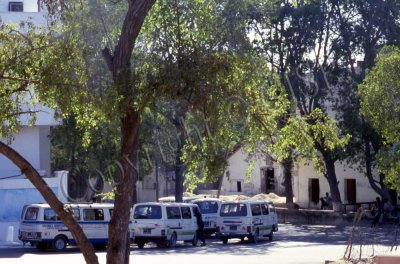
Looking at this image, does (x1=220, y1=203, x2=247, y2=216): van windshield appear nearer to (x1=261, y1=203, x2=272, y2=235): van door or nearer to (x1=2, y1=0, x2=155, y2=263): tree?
(x1=261, y1=203, x2=272, y2=235): van door

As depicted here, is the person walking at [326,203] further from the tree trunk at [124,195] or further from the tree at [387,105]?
the tree trunk at [124,195]

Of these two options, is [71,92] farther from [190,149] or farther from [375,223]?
[375,223]

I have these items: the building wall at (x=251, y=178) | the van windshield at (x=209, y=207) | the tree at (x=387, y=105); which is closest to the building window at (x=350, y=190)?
the building wall at (x=251, y=178)

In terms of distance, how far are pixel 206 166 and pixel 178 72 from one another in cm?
167

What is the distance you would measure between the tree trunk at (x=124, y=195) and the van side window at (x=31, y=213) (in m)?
18.4

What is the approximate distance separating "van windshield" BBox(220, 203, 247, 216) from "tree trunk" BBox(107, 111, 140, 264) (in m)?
22.3

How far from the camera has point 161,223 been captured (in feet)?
104

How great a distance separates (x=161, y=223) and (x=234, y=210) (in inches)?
171

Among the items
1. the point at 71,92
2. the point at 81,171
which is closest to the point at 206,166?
the point at 71,92

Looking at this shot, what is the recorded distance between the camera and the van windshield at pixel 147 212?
31.7 m

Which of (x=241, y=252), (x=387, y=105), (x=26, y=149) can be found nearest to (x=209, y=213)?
(x=241, y=252)

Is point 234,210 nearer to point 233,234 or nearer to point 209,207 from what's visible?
point 233,234

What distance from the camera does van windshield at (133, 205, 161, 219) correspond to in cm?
3172

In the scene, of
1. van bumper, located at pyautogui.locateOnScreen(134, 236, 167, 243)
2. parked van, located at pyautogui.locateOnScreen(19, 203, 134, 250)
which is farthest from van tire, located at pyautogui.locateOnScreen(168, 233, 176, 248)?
parked van, located at pyautogui.locateOnScreen(19, 203, 134, 250)
